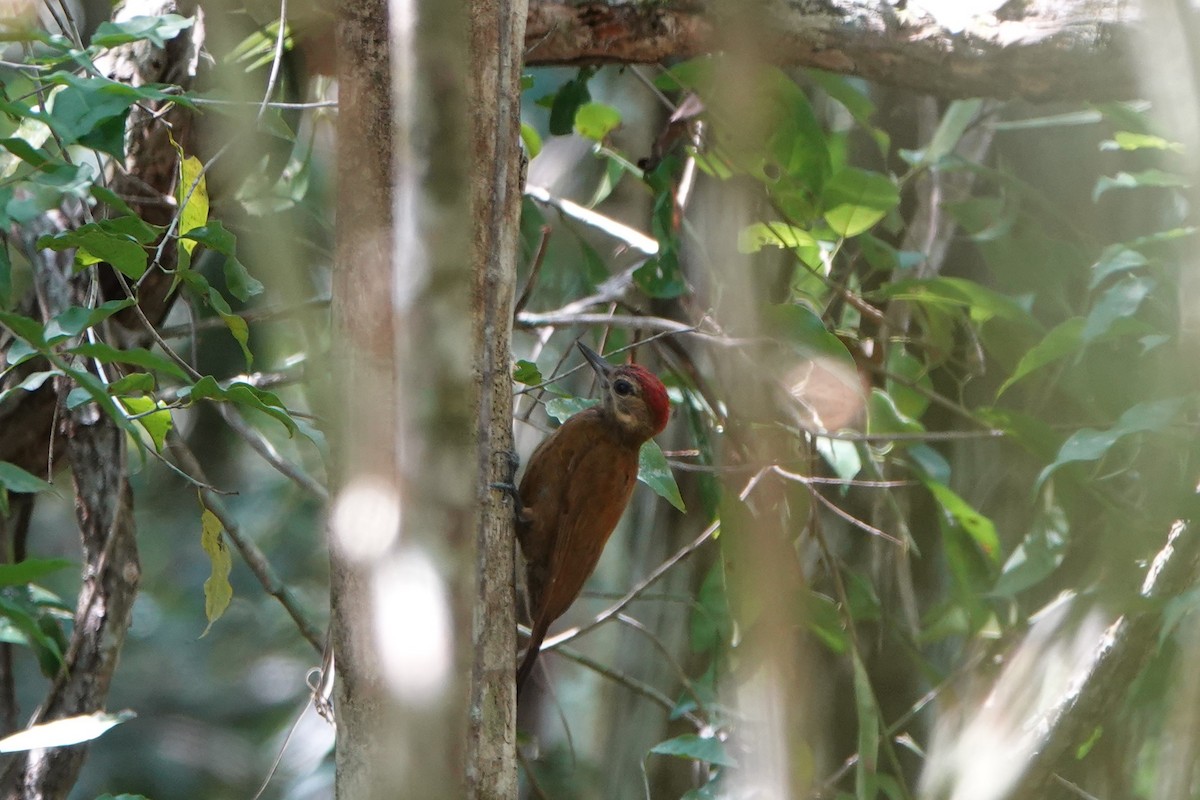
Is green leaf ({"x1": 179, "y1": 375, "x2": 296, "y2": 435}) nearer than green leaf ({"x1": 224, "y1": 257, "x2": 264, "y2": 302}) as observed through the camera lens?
Yes

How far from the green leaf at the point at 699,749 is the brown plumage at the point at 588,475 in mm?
644

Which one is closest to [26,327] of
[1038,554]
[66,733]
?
[66,733]

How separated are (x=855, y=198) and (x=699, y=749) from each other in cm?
140

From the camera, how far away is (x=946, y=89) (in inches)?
113

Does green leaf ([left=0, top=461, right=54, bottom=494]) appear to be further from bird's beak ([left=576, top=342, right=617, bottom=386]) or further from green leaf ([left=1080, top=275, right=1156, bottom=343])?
green leaf ([left=1080, top=275, right=1156, bottom=343])

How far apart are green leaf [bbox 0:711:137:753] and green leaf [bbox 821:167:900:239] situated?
2.01 meters

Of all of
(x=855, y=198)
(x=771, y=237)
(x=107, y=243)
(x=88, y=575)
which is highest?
(x=107, y=243)

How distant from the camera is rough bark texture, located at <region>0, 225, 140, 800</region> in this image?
93.5 inches

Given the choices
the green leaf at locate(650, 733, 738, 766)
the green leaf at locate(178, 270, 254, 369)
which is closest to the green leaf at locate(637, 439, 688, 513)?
the green leaf at locate(650, 733, 738, 766)

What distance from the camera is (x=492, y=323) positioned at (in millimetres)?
1680

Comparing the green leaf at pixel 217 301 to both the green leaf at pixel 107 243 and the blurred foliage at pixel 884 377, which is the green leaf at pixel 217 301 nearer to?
the green leaf at pixel 107 243

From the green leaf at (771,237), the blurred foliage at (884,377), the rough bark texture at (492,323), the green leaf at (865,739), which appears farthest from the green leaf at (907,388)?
the rough bark texture at (492,323)

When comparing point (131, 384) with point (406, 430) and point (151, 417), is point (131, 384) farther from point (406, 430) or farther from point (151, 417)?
point (406, 430)

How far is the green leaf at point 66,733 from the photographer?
1729 millimetres
